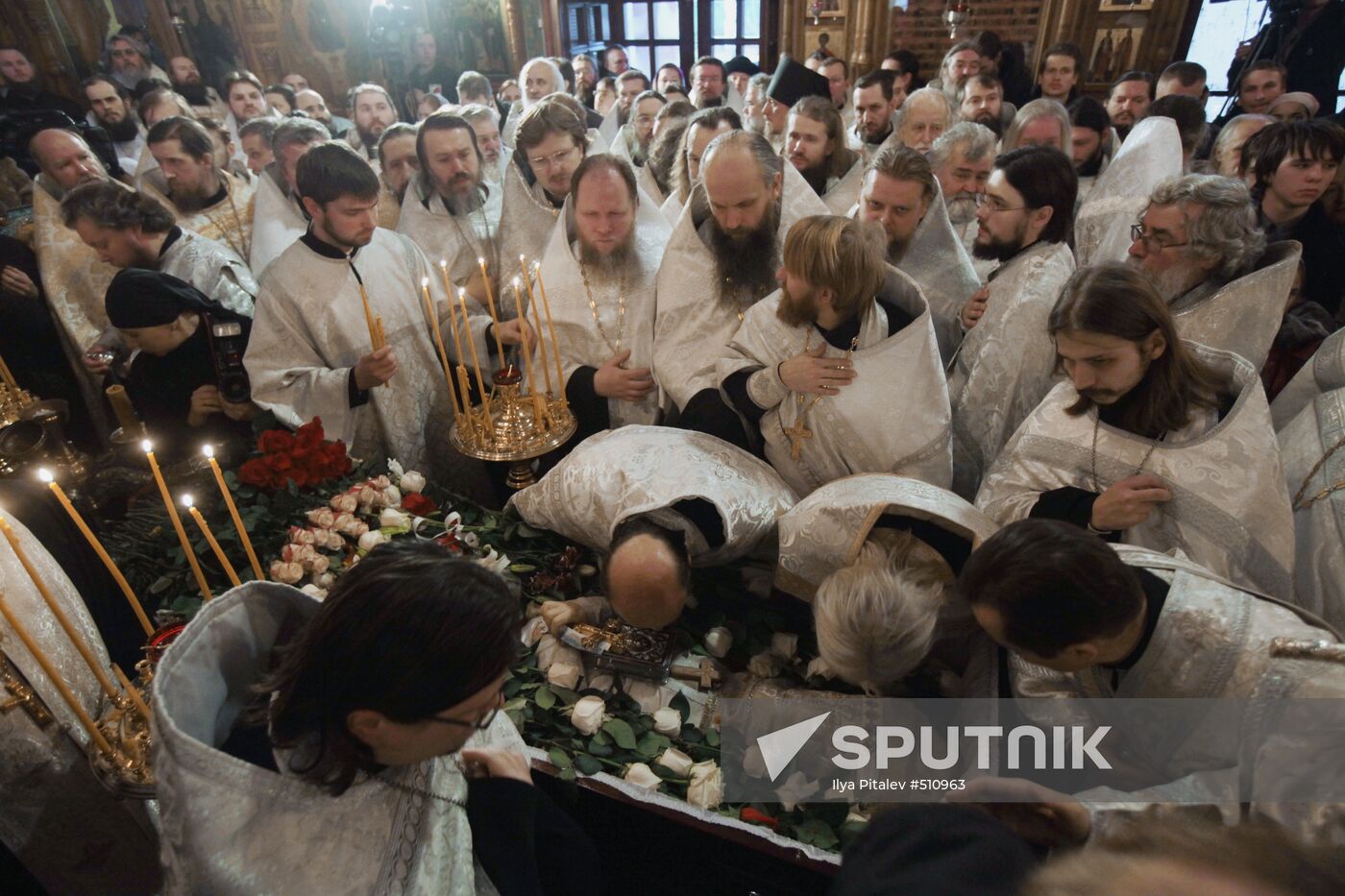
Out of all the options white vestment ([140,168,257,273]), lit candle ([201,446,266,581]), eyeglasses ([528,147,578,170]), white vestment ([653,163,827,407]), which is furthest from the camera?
white vestment ([140,168,257,273])

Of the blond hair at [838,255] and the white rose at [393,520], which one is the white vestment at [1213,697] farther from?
the white rose at [393,520]

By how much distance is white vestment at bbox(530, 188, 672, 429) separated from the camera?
3408 millimetres

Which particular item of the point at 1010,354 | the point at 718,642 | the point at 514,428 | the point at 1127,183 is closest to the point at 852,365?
the point at 1010,354

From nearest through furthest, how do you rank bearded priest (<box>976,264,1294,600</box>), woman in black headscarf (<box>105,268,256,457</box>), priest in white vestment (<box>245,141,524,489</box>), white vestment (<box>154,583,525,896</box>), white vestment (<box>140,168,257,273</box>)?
white vestment (<box>154,583,525,896</box>)
bearded priest (<box>976,264,1294,600</box>)
woman in black headscarf (<box>105,268,256,457</box>)
priest in white vestment (<box>245,141,524,489</box>)
white vestment (<box>140,168,257,273</box>)

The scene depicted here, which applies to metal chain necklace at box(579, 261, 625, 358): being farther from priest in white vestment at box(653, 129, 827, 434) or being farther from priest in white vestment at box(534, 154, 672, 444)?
priest in white vestment at box(653, 129, 827, 434)

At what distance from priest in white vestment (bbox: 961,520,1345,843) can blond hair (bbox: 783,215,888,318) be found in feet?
3.40

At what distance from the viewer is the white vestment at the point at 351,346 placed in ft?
9.87

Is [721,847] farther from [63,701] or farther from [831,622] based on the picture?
[63,701]

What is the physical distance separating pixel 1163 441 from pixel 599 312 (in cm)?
236

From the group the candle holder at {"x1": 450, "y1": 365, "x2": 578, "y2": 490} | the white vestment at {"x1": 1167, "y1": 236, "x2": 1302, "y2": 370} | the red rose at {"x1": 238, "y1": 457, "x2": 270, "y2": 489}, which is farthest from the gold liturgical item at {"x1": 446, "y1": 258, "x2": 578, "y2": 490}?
the white vestment at {"x1": 1167, "y1": 236, "x2": 1302, "y2": 370}

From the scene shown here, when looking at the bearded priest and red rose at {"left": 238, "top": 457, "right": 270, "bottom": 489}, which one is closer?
the bearded priest

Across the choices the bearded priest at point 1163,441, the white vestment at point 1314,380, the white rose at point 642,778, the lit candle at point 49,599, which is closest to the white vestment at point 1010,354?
the bearded priest at point 1163,441

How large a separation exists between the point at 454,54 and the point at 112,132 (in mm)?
7752

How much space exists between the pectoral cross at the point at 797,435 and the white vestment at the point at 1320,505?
1.53 metres
